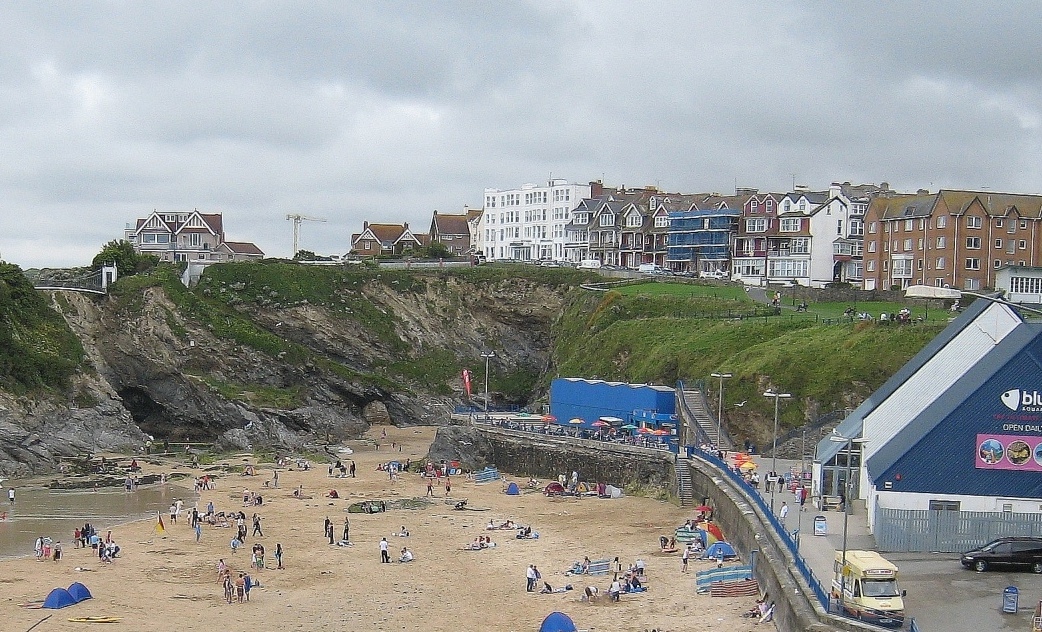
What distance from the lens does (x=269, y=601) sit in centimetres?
3409

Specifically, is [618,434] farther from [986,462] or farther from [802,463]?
[986,462]

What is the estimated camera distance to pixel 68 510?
161 feet

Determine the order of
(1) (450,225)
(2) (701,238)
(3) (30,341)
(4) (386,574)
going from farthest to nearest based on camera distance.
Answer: (1) (450,225), (2) (701,238), (3) (30,341), (4) (386,574)

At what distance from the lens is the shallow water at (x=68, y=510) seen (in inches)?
1713

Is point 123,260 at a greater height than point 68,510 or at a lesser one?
greater

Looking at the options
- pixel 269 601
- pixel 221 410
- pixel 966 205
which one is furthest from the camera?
pixel 966 205

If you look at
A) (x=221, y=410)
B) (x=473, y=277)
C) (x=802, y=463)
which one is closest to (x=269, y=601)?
(x=802, y=463)

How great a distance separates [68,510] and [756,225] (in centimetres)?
7312

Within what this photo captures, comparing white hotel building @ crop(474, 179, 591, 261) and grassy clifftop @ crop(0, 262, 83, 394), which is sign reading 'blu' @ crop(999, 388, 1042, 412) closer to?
grassy clifftop @ crop(0, 262, 83, 394)

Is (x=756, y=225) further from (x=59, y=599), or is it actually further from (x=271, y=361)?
(x=59, y=599)

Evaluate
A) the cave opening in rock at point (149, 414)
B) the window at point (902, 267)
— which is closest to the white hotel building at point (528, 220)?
the window at point (902, 267)

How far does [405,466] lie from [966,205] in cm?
4929

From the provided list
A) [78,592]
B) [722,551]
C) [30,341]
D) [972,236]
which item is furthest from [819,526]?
[972,236]

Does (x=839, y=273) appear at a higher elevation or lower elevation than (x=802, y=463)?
higher
